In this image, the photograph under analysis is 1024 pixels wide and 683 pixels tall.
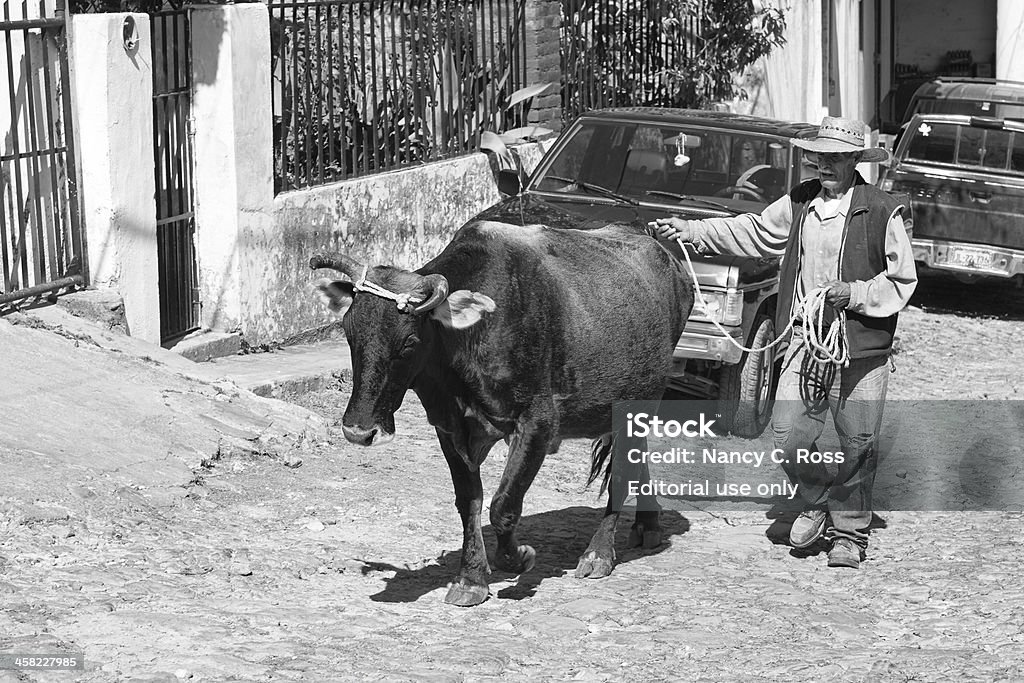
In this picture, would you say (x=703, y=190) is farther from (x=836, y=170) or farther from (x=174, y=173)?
(x=174, y=173)

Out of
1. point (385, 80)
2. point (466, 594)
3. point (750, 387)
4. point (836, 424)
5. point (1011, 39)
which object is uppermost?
point (1011, 39)

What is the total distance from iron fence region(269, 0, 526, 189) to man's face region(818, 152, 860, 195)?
5985mm

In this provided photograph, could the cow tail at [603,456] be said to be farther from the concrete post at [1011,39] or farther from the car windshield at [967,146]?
the concrete post at [1011,39]

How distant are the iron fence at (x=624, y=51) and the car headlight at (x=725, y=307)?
7.07 metres

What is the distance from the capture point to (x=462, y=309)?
20.7 ft

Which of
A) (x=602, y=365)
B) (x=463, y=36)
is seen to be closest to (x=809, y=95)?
(x=463, y=36)

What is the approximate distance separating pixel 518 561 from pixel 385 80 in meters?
7.66

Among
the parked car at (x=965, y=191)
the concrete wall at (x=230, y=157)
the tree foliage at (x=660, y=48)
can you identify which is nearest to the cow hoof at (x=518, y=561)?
the concrete wall at (x=230, y=157)

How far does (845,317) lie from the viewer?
24.5 ft

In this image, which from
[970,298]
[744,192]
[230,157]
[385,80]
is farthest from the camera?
[970,298]

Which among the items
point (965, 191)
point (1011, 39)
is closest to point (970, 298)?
point (965, 191)

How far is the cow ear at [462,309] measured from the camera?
6254 millimetres

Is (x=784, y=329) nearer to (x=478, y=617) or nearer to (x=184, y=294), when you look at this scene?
(x=478, y=617)

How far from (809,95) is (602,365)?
16325 mm
